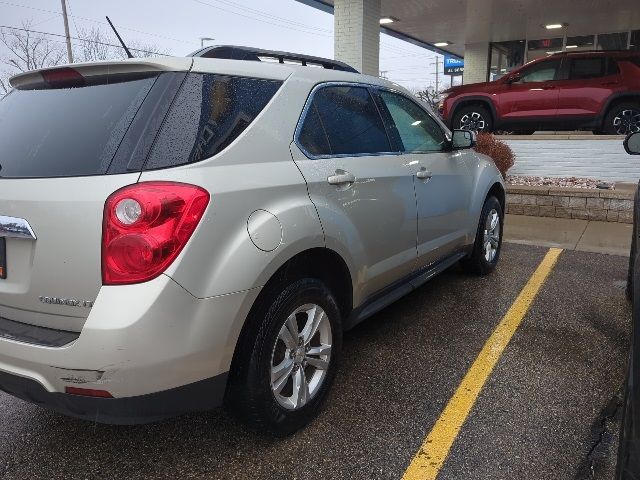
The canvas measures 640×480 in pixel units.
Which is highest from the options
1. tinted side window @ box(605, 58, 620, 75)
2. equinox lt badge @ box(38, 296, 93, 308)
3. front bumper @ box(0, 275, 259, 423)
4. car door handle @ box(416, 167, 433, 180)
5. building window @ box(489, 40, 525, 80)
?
building window @ box(489, 40, 525, 80)

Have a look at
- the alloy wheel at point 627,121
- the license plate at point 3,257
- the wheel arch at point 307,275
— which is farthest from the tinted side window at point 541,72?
the license plate at point 3,257

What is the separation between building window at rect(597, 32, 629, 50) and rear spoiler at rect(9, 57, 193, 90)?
63.3ft

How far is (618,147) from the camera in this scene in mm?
8633

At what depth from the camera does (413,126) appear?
3.73 metres

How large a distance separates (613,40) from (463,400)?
1935 centimetres

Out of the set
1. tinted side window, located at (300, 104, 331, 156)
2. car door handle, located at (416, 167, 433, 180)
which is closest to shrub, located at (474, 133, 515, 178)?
car door handle, located at (416, 167, 433, 180)

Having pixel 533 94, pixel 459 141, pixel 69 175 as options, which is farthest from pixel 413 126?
pixel 533 94

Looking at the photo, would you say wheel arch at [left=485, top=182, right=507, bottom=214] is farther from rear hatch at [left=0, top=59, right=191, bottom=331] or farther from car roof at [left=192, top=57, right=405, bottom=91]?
rear hatch at [left=0, top=59, right=191, bottom=331]

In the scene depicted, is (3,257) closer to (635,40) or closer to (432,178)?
(432,178)

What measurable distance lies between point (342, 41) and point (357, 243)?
1006 centimetres

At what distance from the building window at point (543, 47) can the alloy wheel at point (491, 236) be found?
16.4 metres

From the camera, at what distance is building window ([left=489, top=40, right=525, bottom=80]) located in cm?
1945

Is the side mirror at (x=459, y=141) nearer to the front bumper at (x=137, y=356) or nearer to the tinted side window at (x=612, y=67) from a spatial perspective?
the front bumper at (x=137, y=356)

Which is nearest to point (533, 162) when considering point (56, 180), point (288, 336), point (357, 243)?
point (357, 243)
